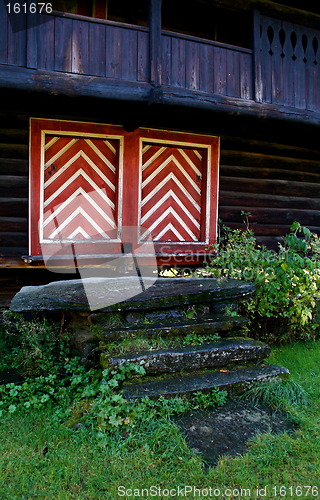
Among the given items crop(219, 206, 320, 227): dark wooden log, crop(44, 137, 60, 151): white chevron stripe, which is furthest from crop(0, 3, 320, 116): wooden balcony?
crop(219, 206, 320, 227): dark wooden log

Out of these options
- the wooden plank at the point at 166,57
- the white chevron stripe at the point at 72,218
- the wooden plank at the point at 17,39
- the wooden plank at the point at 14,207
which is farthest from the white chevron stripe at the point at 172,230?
the wooden plank at the point at 17,39

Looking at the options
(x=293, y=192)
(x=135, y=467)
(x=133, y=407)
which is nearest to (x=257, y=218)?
(x=293, y=192)

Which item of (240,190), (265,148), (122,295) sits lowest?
(122,295)

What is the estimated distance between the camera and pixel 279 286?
4.34 m

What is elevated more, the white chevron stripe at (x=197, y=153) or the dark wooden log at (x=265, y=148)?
the dark wooden log at (x=265, y=148)

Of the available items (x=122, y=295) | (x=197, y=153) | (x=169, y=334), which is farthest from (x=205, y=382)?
(x=197, y=153)

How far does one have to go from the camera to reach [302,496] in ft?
6.84

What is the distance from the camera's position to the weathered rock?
135 inches

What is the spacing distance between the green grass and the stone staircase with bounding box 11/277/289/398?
0.45 m

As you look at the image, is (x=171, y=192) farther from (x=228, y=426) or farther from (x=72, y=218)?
(x=228, y=426)

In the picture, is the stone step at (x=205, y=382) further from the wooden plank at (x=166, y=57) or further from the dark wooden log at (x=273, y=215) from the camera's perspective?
the wooden plank at (x=166, y=57)

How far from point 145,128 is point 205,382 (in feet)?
13.4

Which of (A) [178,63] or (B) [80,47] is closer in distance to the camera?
(B) [80,47]

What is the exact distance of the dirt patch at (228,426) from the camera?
7.92ft
